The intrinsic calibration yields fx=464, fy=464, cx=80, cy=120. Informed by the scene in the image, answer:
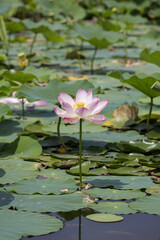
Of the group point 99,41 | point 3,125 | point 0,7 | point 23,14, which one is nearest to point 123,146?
point 3,125

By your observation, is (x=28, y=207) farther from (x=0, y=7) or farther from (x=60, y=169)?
(x=0, y=7)

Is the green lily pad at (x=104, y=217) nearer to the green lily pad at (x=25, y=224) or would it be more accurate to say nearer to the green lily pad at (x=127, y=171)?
the green lily pad at (x=25, y=224)

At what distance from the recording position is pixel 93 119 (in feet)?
4.67

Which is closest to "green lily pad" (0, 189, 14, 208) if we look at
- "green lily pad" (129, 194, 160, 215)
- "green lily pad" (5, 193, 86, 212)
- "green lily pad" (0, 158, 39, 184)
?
"green lily pad" (5, 193, 86, 212)

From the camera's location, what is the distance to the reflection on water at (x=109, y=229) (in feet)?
3.77

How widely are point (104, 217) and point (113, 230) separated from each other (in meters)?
0.07

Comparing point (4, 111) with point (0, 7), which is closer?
point (4, 111)

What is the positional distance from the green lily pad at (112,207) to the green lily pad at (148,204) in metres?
0.02

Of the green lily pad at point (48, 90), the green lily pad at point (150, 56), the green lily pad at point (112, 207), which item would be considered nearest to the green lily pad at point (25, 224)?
the green lily pad at point (112, 207)

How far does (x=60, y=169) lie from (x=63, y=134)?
408mm

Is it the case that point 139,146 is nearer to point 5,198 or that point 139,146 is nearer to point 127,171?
point 127,171

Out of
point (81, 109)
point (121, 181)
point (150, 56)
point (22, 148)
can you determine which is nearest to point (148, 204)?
point (121, 181)

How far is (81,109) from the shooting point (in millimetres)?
1349

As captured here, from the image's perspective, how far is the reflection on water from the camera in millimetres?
1149
